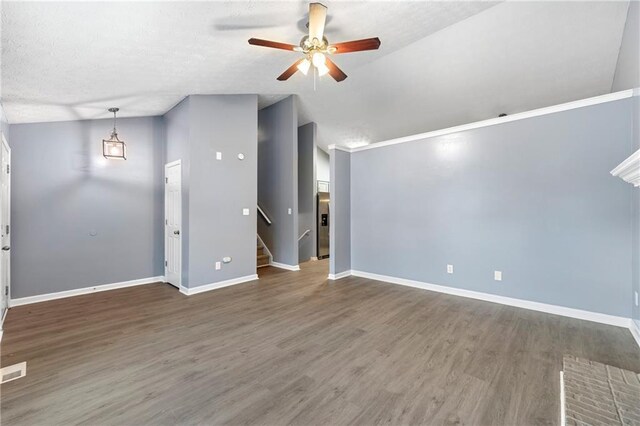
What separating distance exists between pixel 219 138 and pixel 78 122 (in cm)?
207

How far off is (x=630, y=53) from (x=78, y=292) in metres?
7.90

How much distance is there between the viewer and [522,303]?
3559mm

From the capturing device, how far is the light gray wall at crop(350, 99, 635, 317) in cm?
304

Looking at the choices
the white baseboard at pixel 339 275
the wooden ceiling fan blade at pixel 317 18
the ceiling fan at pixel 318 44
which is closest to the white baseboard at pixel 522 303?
the white baseboard at pixel 339 275

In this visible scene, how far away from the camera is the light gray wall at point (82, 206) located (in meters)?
3.84

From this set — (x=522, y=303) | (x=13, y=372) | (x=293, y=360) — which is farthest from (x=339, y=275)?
(x=13, y=372)

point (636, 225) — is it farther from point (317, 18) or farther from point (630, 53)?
A: point (317, 18)

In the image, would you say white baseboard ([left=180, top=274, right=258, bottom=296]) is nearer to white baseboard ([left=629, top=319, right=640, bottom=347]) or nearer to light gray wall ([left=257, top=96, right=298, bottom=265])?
light gray wall ([left=257, top=96, right=298, bottom=265])

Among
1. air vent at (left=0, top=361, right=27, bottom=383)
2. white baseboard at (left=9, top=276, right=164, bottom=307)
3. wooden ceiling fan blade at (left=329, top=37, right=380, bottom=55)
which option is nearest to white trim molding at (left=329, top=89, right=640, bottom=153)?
wooden ceiling fan blade at (left=329, top=37, right=380, bottom=55)

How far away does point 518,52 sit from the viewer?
410cm

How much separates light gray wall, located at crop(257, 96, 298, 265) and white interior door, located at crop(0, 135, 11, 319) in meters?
4.13

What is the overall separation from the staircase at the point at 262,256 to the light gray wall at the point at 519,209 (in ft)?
8.82

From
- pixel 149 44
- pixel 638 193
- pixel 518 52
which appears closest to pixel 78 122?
pixel 149 44

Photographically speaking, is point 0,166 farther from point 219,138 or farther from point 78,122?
point 219,138
